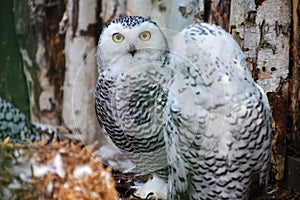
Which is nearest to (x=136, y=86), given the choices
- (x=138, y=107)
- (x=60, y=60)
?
(x=138, y=107)

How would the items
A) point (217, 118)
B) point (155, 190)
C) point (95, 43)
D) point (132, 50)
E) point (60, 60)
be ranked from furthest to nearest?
point (60, 60), point (95, 43), point (155, 190), point (132, 50), point (217, 118)

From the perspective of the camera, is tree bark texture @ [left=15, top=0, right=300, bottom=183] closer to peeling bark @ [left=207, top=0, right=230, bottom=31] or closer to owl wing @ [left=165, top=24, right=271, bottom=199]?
peeling bark @ [left=207, top=0, right=230, bottom=31]

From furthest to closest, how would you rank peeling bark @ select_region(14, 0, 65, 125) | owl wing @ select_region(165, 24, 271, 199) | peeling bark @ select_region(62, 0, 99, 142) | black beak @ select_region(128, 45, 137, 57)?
peeling bark @ select_region(14, 0, 65, 125), peeling bark @ select_region(62, 0, 99, 142), black beak @ select_region(128, 45, 137, 57), owl wing @ select_region(165, 24, 271, 199)

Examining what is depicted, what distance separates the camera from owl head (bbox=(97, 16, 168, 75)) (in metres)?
1.52

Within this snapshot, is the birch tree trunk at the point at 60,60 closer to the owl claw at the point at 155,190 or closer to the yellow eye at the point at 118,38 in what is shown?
the owl claw at the point at 155,190

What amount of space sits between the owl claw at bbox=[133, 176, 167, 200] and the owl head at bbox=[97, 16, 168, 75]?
45 centimetres

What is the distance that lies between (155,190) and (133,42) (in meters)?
0.55

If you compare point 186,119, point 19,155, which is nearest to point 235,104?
point 186,119

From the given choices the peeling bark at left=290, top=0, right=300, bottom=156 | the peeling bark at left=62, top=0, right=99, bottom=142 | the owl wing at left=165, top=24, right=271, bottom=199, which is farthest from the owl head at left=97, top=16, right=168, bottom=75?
the peeling bark at left=62, top=0, right=99, bottom=142

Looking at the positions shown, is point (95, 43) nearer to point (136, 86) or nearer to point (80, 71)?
point (80, 71)

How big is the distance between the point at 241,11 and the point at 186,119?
2.22 ft

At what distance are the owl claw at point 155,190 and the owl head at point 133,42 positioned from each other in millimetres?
445

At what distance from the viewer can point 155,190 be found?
1.76 meters

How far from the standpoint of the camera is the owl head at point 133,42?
1.52 metres
